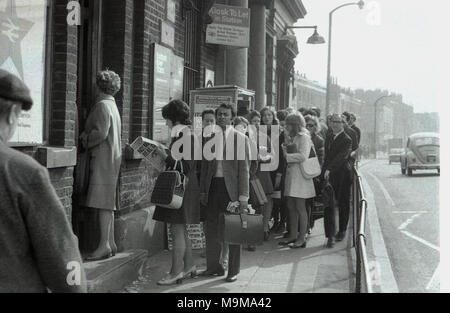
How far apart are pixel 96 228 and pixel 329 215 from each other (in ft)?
10.5

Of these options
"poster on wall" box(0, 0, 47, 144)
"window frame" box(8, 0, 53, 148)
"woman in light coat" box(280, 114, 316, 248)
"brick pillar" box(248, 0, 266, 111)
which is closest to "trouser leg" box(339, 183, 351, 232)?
"woman in light coat" box(280, 114, 316, 248)

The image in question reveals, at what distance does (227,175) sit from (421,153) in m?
20.7

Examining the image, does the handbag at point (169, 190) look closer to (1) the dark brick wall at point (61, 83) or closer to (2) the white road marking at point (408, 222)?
(1) the dark brick wall at point (61, 83)

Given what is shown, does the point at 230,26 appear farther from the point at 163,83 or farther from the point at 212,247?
the point at 212,247

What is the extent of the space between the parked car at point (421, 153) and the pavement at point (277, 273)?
1747 centimetres

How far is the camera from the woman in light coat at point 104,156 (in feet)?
18.5

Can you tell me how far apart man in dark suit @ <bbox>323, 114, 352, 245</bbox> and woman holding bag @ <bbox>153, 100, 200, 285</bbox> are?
2.76 m

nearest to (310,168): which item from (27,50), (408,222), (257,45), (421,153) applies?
(27,50)

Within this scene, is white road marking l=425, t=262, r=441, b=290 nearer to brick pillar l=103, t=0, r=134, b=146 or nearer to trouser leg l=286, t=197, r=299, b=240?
trouser leg l=286, t=197, r=299, b=240

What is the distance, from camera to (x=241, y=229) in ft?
19.0

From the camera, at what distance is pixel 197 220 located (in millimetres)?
5883

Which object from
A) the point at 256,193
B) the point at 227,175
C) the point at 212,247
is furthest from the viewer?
the point at 256,193
